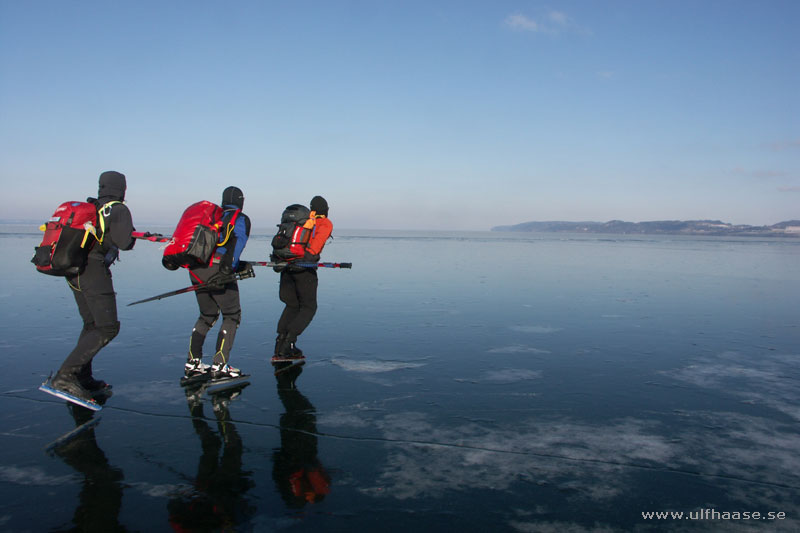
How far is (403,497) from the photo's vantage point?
11.3ft

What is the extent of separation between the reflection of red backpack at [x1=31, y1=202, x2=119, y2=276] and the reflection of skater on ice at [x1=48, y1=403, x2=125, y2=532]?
1.33 metres

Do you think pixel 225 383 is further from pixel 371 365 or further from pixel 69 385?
pixel 371 365

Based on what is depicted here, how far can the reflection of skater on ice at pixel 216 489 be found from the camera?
A: 10.3 ft

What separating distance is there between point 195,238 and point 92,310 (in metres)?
1.11

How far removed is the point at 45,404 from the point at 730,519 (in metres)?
5.58

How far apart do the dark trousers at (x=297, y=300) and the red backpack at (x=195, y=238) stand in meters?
1.67

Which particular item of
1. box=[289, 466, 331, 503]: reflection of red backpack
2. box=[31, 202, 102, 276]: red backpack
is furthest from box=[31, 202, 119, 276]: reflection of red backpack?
box=[289, 466, 331, 503]: reflection of red backpack

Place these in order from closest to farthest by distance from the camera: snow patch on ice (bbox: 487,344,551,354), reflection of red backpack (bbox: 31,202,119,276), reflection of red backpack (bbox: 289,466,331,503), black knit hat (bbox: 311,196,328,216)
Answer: reflection of red backpack (bbox: 289,466,331,503) → reflection of red backpack (bbox: 31,202,119,276) → black knit hat (bbox: 311,196,328,216) → snow patch on ice (bbox: 487,344,551,354)

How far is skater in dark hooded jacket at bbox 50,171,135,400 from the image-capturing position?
494 cm

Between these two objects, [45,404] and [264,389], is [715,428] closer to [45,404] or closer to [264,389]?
[264,389]

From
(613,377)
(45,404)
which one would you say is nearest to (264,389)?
(45,404)

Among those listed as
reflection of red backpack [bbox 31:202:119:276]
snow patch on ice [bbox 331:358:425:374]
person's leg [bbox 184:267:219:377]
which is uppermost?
reflection of red backpack [bbox 31:202:119:276]

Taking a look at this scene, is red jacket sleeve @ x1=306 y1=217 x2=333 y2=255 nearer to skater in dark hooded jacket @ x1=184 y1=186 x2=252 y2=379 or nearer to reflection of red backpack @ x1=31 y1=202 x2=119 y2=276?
skater in dark hooded jacket @ x1=184 y1=186 x2=252 y2=379

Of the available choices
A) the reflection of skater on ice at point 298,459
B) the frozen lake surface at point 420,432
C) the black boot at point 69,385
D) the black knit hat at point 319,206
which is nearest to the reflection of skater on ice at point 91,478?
the frozen lake surface at point 420,432
